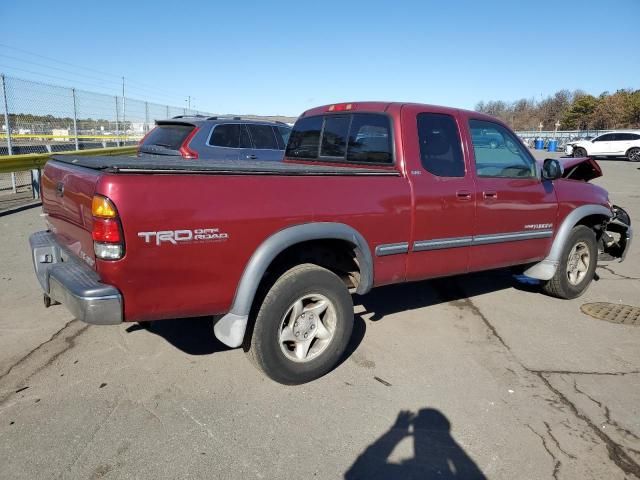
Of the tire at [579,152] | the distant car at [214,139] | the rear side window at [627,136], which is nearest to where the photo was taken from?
the distant car at [214,139]

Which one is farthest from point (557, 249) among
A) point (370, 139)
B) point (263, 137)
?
point (263, 137)

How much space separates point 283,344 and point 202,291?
750 millimetres

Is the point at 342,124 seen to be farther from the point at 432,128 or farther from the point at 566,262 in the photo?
the point at 566,262

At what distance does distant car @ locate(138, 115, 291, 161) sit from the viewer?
816 centimetres

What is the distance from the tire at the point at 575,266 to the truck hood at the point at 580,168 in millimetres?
642

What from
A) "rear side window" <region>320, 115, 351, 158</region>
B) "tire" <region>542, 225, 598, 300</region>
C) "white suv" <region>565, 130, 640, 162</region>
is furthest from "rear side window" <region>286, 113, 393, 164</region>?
"white suv" <region>565, 130, 640, 162</region>

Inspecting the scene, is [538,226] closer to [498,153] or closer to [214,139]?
[498,153]

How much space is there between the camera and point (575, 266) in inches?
209

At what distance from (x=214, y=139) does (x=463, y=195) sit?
5.59 meters

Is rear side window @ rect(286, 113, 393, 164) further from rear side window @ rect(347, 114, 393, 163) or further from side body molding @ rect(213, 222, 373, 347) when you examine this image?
side body molding @ rect(213, 222, 373, 347)

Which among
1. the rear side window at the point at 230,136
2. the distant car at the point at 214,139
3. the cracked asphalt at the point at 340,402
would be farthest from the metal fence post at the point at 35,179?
the cracked asphalt at the point at 340,402

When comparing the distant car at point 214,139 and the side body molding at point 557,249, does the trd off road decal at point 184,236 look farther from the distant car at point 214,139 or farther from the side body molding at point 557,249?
the distant car at point 214,139

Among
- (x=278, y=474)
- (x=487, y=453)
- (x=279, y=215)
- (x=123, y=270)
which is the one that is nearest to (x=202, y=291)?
(x=123, y=270)

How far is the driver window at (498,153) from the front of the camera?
4.23 m
